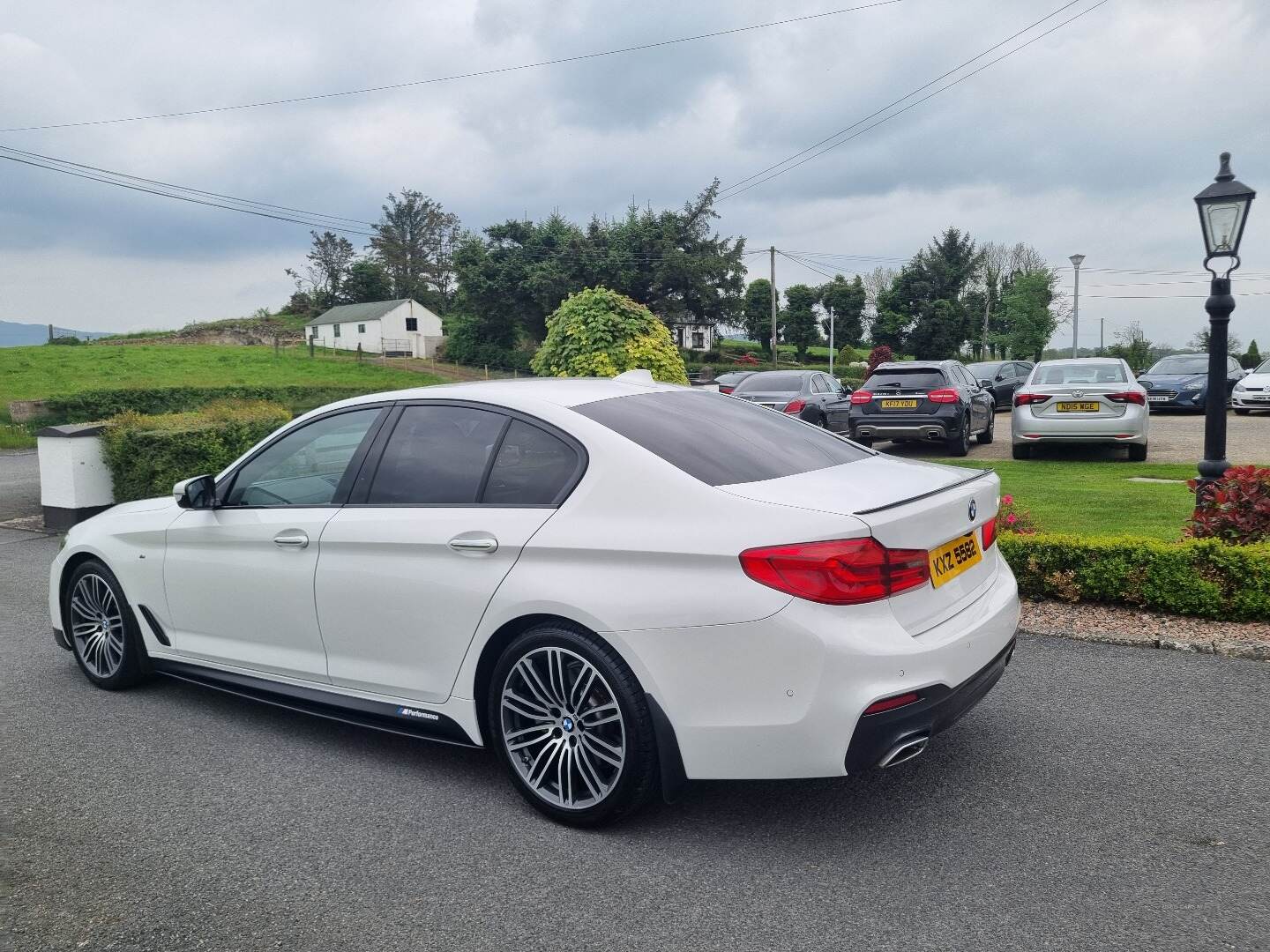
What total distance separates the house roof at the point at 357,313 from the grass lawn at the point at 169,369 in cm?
1651

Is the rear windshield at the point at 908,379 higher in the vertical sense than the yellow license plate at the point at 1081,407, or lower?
higher

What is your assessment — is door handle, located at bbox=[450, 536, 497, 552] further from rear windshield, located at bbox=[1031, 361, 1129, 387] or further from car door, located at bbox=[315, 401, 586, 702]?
rear windshield, located at bbox=[1031, 361, 1129, 387]

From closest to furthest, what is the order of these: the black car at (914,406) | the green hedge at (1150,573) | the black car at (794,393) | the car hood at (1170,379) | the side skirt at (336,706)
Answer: the side skirt at (336,706), the green hedge at (1150,573), the black car at (914,406), the black car at (794,393), the car hood at (1170,379)

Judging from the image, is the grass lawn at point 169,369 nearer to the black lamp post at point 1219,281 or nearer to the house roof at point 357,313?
the house roof at point 357,313

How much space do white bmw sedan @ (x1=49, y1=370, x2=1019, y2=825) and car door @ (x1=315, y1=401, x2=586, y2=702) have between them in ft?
0.03

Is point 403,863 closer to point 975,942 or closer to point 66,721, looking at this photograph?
point 975,942

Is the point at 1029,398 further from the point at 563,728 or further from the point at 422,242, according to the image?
the point at 422,242

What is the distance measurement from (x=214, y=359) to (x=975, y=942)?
64618 mm

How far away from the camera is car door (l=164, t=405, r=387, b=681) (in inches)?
168

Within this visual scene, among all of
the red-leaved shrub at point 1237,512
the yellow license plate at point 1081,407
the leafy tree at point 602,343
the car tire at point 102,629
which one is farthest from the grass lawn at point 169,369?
the red-leaved shrub at point 1237,512

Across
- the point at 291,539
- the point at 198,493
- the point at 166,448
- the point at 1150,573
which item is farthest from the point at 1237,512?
the point at 166,448

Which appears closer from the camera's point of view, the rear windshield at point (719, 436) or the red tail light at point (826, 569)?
the red tail light at point (826, 569)

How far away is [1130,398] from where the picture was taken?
13.8m

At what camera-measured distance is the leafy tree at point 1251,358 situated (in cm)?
5588
